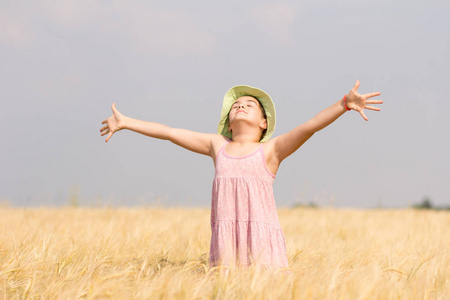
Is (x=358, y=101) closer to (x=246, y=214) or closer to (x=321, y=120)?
(x=321, y=120)

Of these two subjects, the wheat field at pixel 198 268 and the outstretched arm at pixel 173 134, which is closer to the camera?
the wheat field at pixel 198 268

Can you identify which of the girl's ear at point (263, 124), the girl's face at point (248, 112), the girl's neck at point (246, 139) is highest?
the girl's face at point (248, 112)

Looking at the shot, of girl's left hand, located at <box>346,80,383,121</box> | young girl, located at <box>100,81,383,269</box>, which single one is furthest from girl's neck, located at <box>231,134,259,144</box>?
girl's left hand, located at <box>346,80,383,121</box>

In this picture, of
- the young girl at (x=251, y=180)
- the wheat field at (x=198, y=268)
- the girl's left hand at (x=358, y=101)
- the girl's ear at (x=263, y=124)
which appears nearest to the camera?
the wheat field at (x=198, y=268)

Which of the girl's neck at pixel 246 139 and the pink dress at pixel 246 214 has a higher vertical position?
the girl's neck at pixel 246 139

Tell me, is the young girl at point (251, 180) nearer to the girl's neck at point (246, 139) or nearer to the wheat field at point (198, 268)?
the girl's neck at point (246, 139)

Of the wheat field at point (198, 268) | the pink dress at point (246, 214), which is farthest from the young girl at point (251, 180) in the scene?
the wheat field at point (198, 268)

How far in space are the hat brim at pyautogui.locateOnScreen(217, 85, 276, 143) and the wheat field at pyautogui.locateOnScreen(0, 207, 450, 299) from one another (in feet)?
3.25

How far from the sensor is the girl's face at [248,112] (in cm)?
336

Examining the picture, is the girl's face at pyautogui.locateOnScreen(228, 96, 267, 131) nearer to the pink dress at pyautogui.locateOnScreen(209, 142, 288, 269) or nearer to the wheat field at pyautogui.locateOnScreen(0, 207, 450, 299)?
the pink dress at pyautogui.locateOnScreen(209, 142, 288, 269)

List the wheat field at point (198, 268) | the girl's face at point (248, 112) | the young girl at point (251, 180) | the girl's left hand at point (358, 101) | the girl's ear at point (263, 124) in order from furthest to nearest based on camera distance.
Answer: the girl's ear at point (263, 124)
the girl's face at point (248, 112)
the young girl at point (251, 180)
the girl's left hand at point (358, 101)
the wheat field at point (198, 268)

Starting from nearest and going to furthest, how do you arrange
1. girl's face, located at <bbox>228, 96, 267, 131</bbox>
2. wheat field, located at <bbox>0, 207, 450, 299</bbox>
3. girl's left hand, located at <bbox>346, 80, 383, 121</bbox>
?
1. wheat field, located at <bbox>0, 207, 450, 299</bbox>
2. girl's left hand, located at <bbox>346, 80, 383, 121</bbox>
3. girl's face, located at <bbox>228, 96, 267, 131</bbox>

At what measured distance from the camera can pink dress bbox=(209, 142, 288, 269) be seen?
10.2 ft

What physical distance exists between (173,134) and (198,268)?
104 cm
